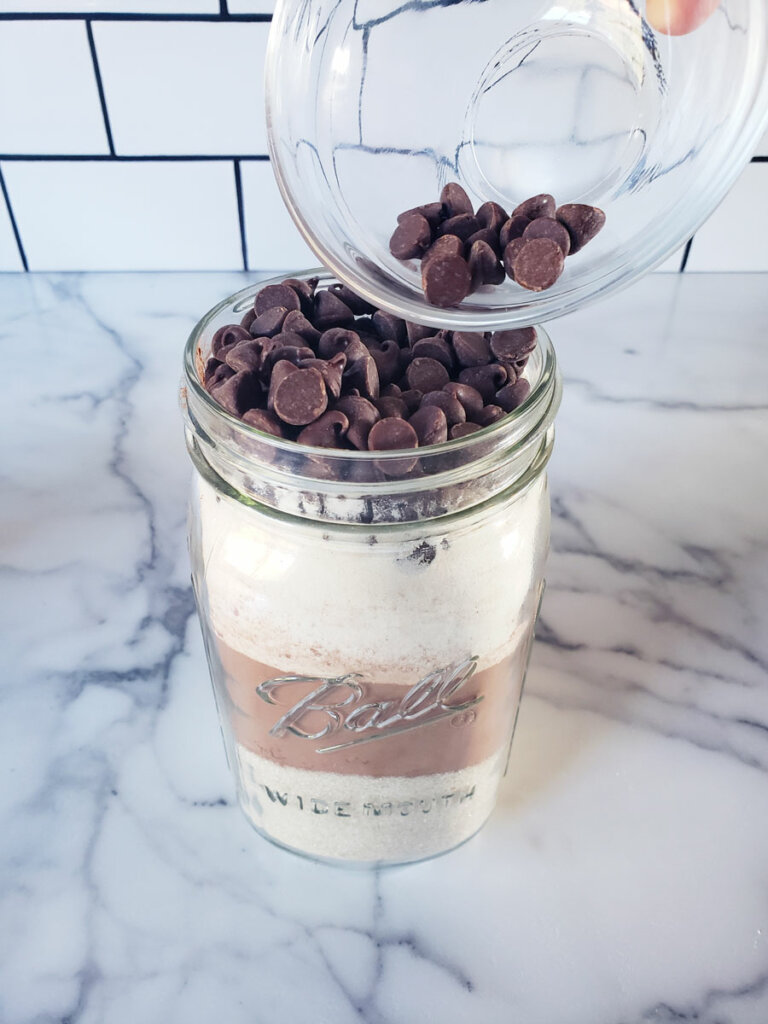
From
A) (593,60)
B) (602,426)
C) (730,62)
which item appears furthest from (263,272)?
(730,62)

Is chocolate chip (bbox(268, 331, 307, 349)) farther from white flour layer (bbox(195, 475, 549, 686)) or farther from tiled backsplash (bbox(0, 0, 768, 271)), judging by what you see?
tiled backsplash (bbox(0, 0, 768, 271))

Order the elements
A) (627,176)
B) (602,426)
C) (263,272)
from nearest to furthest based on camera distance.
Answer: (627,176) → (602,426) → (263,272)

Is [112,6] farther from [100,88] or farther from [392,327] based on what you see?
[392,327]

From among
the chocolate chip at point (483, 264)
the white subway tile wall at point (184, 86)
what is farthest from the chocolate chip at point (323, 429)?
the white subway tile wall at point (184, 86)

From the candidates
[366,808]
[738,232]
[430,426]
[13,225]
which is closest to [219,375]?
[430,426]

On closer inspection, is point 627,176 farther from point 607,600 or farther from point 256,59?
point 256,59

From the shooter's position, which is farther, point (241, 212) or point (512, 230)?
point (241, 212)

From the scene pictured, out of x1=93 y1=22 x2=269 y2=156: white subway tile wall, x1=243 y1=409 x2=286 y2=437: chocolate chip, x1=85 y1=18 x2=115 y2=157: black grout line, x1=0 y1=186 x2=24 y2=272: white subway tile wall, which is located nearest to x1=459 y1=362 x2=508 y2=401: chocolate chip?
x1=243 y1=409 x2=286 y2=437: chocolate chip

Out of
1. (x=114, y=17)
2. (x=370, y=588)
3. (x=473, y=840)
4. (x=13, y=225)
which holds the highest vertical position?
(x=114, y=17)
